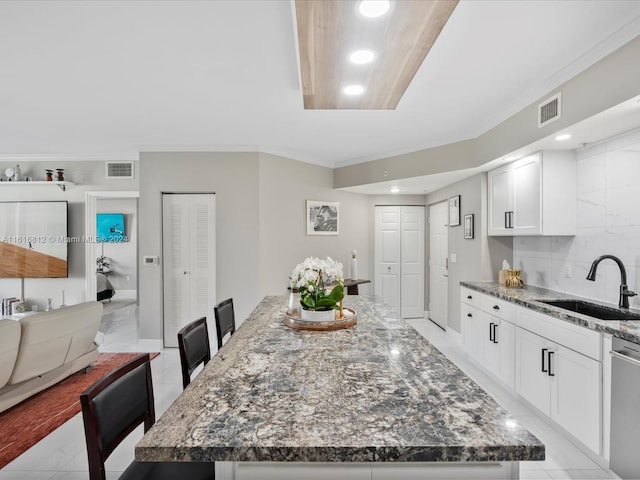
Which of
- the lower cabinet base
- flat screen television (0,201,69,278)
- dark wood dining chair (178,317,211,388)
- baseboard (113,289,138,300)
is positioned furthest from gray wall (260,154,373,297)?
baseboard (113,289,138,300)

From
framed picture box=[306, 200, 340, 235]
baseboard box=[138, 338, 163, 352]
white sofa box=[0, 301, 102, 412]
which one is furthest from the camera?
framed picture box=[306, 200, 340, 235]

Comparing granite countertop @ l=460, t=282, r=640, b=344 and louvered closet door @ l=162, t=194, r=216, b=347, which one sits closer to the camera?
granite countertop @ l=460, t=282, r=640, b=344

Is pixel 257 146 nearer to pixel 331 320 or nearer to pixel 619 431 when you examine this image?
pixel 331 320

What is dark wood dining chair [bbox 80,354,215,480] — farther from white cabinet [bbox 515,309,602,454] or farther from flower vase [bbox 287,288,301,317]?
white cabinet [bbox 515,309,602,454]

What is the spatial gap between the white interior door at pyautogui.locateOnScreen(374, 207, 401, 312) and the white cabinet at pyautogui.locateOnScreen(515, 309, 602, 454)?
10.2 ft

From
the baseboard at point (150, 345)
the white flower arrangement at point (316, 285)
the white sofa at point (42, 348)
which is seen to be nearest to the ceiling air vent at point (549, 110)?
the white flower arrangement at point (316, 285)

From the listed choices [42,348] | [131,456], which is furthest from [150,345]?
[131,456]

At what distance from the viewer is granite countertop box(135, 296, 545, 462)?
33.7 inches

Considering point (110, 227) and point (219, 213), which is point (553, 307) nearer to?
point (219, 213)

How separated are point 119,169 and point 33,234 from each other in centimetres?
155

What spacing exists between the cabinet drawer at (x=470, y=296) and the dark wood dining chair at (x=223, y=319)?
2.47 metres

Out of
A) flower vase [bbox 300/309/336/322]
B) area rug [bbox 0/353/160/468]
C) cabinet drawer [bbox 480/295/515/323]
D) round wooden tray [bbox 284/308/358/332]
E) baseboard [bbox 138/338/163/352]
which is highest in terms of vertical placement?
flower vase [bbox 300/309/336/322]

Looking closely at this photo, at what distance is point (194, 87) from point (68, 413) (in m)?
2.81

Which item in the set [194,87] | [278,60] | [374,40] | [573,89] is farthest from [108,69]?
[573,89]
